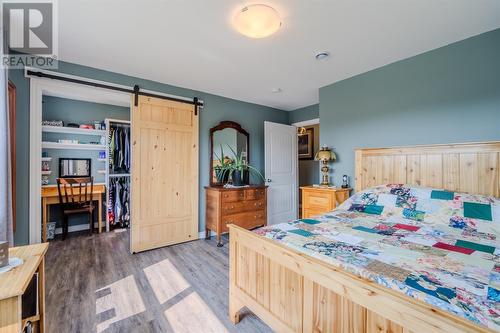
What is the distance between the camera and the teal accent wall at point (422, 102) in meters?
2.10

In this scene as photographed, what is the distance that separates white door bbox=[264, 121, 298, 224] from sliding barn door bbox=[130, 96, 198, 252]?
1354 millimetres

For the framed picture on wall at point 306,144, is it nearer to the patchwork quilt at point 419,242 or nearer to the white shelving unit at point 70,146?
the patchwork quilt at point 419,242

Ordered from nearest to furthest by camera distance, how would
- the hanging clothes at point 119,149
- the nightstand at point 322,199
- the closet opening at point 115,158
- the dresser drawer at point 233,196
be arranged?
the closet opening at point 115,158 < the nightstand at point 322,199 < the dresser drawer at point 233,196 < the hanging clothes at point 119,149

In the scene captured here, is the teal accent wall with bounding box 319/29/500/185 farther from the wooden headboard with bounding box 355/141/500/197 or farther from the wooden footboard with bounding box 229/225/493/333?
the wooden footboard with bounding box 229/225/493/333

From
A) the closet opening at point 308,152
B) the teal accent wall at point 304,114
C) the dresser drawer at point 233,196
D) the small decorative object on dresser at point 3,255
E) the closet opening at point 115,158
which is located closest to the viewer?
the small decorative object on dresser at point 3,255

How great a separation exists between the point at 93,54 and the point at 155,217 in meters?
2.09

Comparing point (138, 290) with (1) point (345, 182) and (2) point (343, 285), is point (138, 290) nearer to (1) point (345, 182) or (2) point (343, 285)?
(2) point (343, 285)

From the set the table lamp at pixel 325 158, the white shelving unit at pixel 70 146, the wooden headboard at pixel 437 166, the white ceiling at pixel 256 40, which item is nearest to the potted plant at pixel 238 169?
the table lamp at pixel 325 158

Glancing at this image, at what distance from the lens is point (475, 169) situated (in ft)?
6.85

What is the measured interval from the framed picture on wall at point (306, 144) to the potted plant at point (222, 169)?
111 inches

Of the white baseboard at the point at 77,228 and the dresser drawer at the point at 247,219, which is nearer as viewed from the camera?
the dresser drawer at the point at 247,219

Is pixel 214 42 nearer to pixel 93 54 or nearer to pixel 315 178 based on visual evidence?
pixel 93 54

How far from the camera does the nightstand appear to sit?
291 cm

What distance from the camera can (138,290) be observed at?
2.10m
